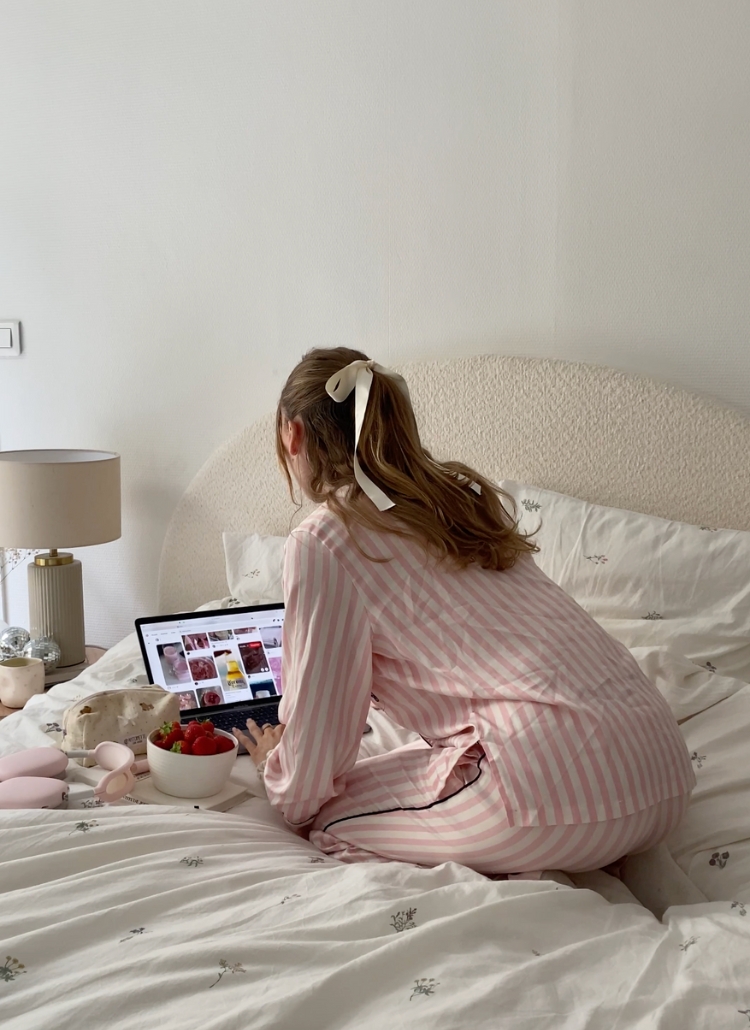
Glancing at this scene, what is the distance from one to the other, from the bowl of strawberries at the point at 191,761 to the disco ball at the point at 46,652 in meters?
1.00

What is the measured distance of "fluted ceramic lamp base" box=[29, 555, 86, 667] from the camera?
92.3 inches

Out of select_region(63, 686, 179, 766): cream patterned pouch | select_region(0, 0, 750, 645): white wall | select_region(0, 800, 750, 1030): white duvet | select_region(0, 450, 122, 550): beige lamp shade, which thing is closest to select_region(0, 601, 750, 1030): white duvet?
select_region(0, 800, 750, 1030): white duvet

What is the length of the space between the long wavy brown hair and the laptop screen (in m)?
0.60

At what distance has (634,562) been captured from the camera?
1.87m

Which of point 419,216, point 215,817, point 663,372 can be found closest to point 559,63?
point 419,216

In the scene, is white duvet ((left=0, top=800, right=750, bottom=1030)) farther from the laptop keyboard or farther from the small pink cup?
the small pink cup

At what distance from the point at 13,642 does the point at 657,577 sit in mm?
1495

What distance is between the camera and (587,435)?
209cm

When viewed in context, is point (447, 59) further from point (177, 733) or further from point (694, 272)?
→ point (177, 733)

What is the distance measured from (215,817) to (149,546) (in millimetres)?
1482

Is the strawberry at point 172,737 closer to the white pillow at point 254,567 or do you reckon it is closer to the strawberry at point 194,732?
the strawberry at point 194,732

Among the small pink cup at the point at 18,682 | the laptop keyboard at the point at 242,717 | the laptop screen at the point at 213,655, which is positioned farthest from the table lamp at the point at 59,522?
the laptop keyboard at the point at 242,717

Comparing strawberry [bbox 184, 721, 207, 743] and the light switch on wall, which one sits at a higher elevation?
the light switch on wall

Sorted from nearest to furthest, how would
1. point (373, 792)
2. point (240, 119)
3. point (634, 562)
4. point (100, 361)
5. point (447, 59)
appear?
point (373, 792), point (634, 562), point (447, 59), point (240, 119), point (100, 361)
